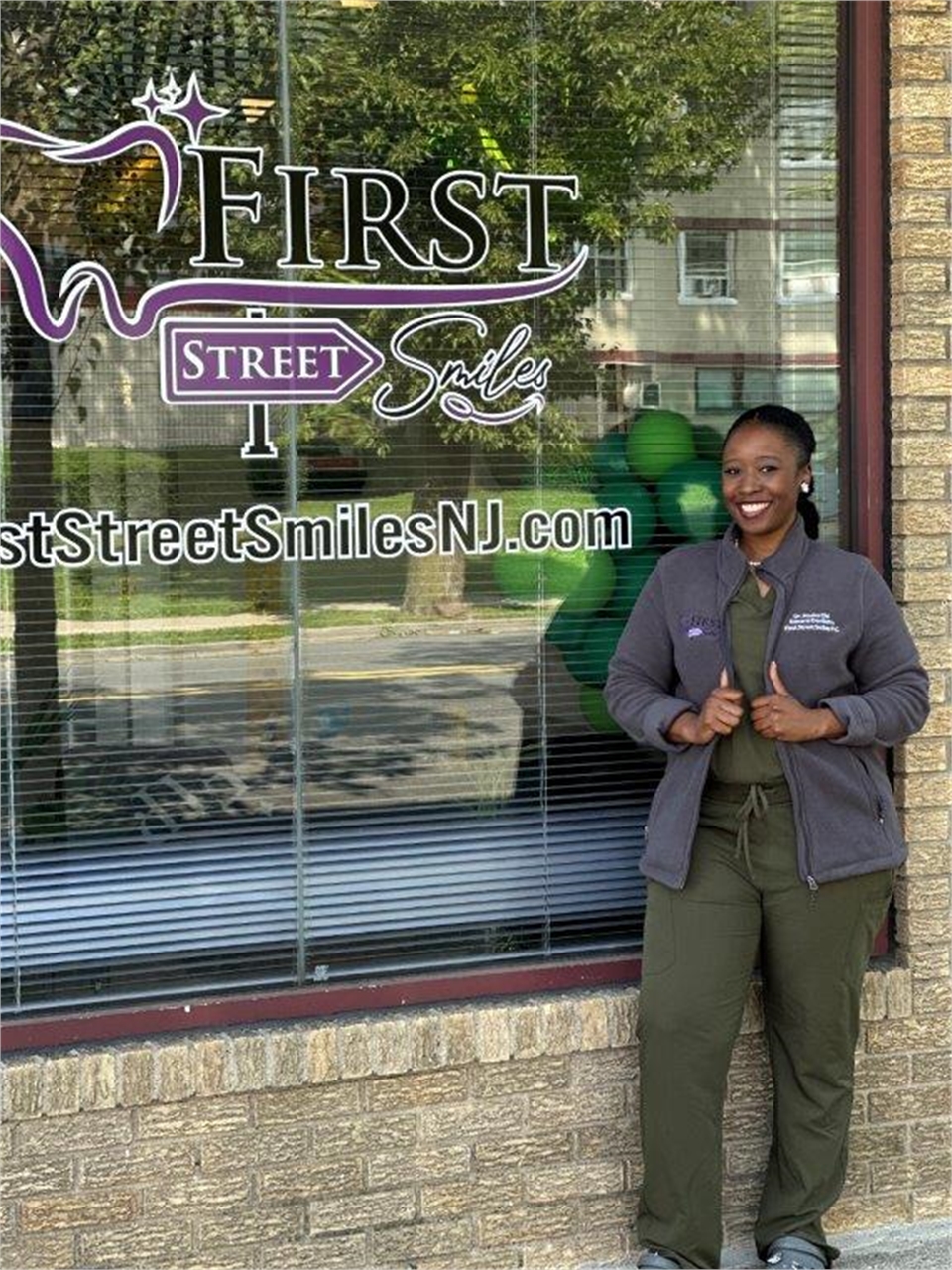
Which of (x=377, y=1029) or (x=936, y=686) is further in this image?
(x=936, y=686)

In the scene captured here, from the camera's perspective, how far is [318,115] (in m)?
4.51

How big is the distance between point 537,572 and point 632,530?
0.26 m

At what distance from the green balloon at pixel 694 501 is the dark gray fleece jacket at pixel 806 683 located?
1.14 ft

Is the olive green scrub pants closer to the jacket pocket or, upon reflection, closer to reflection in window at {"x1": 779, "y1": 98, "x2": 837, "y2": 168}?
the jacket pocket

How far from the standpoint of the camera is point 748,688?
171 inches

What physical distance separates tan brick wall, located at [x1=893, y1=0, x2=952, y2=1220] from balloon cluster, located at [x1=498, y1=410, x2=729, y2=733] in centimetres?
50

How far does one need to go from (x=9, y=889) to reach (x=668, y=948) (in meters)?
1.43

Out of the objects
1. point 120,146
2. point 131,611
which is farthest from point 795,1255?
point 120,146

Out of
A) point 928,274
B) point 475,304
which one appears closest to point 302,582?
point 475,304

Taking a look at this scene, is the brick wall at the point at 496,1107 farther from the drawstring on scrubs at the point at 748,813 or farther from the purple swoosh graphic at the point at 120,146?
the purple swoosh graphic at the point at 120,146

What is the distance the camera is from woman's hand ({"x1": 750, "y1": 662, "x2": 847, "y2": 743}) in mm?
4246

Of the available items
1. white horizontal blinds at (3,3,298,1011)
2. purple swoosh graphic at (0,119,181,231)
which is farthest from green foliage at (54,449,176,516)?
purple swoosh graphic at (0,119,181,231)

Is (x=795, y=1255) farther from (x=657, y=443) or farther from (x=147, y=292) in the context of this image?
(x=147, y=292)

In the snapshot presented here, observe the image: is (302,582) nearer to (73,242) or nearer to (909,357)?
(73,242)
